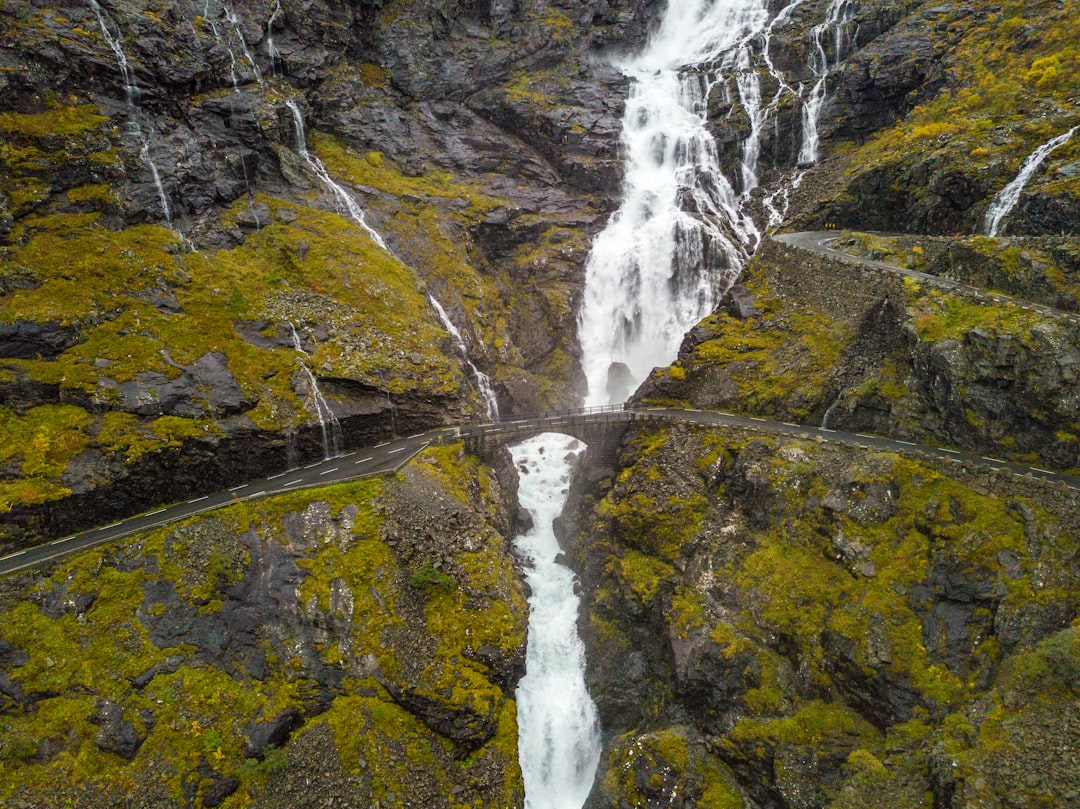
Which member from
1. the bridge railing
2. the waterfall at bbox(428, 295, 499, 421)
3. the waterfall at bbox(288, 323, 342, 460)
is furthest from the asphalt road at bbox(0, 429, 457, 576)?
the waterfall at bbox(428, 295, 499, 421)

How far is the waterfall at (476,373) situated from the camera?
36844 mm

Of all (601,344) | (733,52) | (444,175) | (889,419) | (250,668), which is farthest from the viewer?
(733,52)

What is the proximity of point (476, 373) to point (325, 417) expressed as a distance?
1171 cm

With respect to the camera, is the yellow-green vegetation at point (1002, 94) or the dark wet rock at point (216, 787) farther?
the yellow-green vegetation at point (1002, 94)

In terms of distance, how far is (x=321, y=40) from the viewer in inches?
2062

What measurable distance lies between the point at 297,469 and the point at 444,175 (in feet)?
114

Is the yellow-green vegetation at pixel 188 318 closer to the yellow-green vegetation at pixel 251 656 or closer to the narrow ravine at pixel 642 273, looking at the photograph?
the yellow-green vegetation at pixel 251 656

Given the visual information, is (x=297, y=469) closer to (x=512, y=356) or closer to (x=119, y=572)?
(x=119, y=572)

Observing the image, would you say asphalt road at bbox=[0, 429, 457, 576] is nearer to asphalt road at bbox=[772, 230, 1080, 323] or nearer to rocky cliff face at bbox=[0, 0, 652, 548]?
rocky cliff face at bbox=[0, 0, 652, 548]

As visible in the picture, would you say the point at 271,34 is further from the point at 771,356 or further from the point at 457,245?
the point at 771,356

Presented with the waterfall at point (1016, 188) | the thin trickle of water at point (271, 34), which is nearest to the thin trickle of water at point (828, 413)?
the waterfall at point (1016, 188)

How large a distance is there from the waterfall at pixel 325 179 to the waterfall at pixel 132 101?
1099cm

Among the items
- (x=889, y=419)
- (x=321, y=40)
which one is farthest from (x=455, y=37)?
(x=889, y=419)

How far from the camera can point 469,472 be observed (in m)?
28.5
